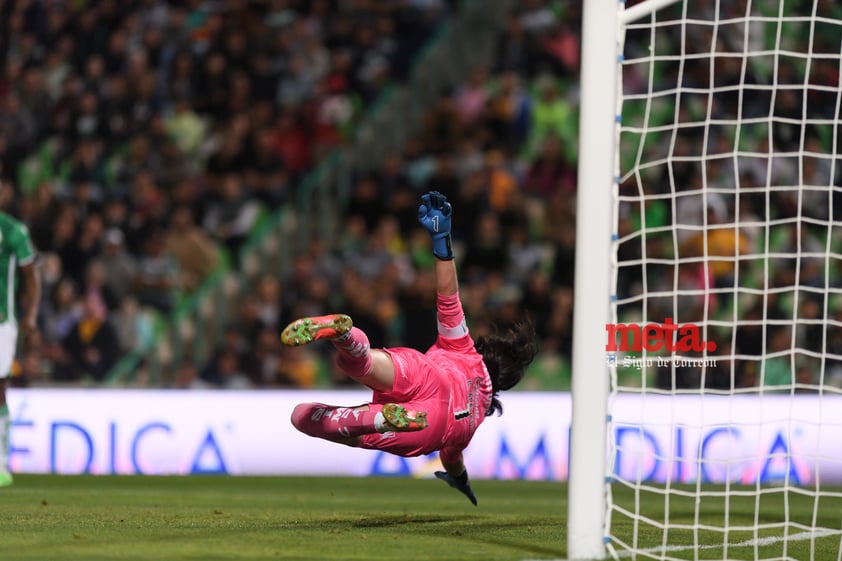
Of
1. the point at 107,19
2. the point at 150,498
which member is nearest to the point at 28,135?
the point at 107,19

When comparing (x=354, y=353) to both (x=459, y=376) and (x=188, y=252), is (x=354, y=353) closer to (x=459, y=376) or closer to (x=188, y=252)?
(x=459, y=376)

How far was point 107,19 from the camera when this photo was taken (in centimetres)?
2053

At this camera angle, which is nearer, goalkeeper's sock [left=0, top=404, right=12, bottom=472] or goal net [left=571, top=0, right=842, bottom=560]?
goalkeeper's sock [left=0, top=404, right=12, bottom=472]

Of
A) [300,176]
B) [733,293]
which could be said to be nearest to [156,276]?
[300,176]

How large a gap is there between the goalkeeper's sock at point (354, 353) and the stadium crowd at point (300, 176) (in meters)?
6.69

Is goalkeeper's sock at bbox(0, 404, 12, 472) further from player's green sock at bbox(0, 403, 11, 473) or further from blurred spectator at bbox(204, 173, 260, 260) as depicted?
blurred spectator at bbox(204, 173, 260, 260)

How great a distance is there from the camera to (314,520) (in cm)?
896

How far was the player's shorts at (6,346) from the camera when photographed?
36.6 ft

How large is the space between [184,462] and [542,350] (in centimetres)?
403

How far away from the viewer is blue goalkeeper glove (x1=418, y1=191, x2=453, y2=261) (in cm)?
820

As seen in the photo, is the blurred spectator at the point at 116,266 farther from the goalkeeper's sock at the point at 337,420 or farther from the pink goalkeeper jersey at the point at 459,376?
the goalkeeper's sock at the point at 337,420

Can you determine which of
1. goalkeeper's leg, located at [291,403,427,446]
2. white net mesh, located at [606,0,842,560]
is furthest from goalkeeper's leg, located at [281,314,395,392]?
white net mesh, located at [606,0,842,560]

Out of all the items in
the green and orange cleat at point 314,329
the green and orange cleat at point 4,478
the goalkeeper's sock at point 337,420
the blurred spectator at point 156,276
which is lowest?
the green and orange cleat at point 4,478

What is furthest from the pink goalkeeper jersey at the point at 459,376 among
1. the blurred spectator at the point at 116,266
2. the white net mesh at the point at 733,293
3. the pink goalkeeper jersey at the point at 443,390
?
the blurred spectator at the point at 116,266
